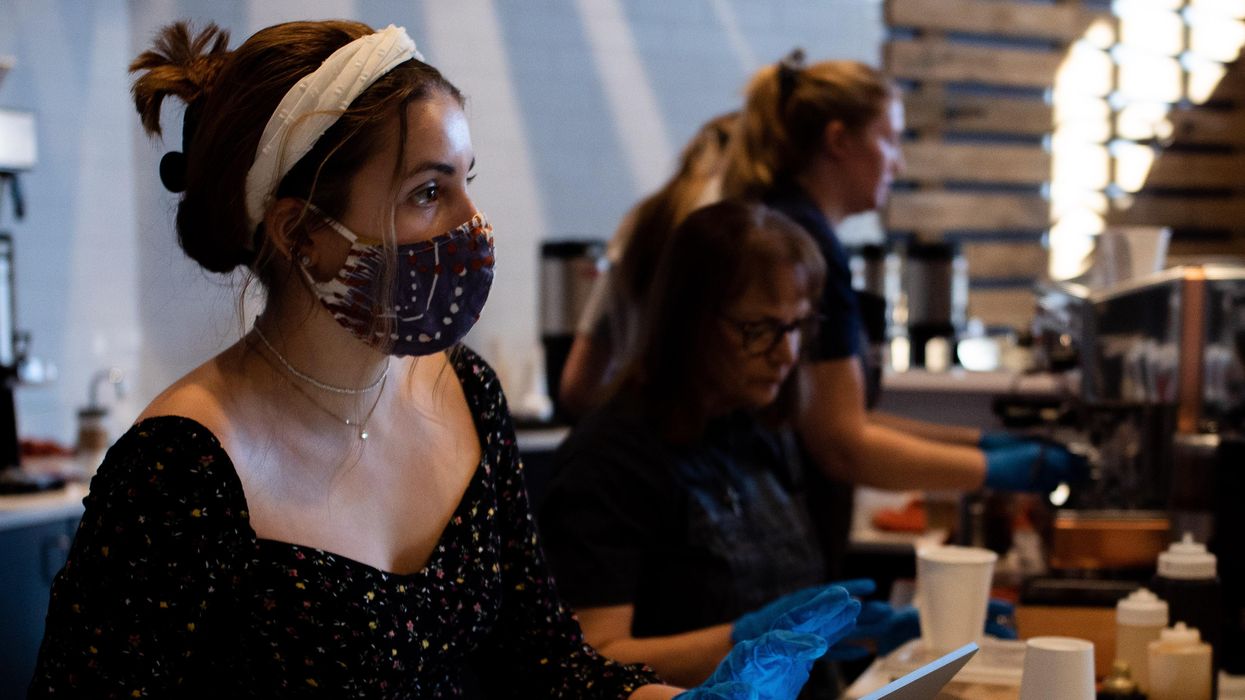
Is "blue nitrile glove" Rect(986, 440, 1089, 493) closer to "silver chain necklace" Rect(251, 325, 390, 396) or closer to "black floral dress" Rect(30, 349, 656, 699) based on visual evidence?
"black floral dress" Rect(30, 349, 656, 699)

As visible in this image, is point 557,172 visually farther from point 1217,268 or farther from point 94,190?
point 1217,268

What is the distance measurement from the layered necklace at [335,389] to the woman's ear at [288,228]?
9 cm

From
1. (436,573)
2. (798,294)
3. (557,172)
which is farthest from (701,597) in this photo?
(557,172)

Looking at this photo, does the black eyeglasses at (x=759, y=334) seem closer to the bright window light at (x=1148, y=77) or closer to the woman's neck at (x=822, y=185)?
the woman's neck at (x=822, y=185)

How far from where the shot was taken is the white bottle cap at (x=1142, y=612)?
1.62 m

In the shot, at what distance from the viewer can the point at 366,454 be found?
1.40m

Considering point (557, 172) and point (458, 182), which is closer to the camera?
point (458, 182)

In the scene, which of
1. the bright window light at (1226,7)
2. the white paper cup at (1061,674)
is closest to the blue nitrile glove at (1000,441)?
the white paper cup at (1061,674)

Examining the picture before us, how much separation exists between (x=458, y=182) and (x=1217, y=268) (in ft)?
4.93

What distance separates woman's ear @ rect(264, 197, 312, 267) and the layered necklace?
0.31 ft

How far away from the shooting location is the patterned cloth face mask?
1308mm

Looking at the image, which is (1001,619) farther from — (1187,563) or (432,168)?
(432,168)

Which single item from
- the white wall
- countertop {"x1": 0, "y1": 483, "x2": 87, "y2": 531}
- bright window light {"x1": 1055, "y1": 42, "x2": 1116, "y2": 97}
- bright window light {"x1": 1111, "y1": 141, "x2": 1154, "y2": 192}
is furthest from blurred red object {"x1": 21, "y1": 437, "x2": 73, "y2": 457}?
bright window light {"x1": 1111, "y1": 141, "x2": 1154, "y2": 192}

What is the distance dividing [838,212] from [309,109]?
1.75 metres
